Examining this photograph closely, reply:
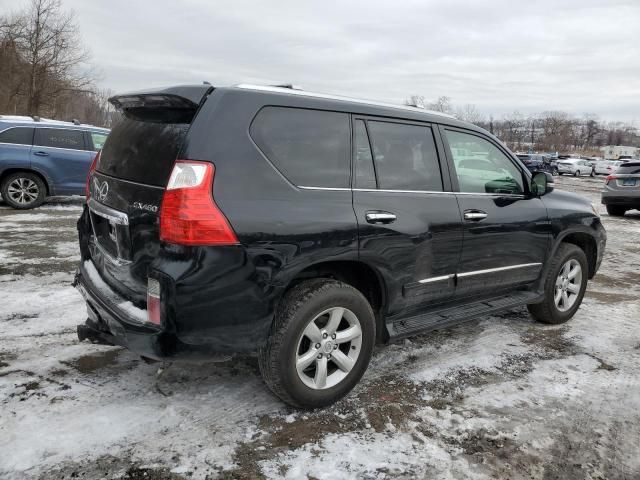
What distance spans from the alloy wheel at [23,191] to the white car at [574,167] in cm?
3841

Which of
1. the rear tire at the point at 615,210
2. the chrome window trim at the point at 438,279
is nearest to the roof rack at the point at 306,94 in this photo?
the chrome window trim at the point at 438,279

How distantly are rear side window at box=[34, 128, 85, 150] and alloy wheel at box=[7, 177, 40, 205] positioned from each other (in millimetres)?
803

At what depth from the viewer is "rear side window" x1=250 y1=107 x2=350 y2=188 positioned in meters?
2.75

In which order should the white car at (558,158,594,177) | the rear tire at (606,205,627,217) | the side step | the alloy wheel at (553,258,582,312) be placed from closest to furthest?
1. the side step
2. the alloy wheel at (553,258,582,312)
3. the rear tire at (606,205,627,217)
4. the white car at (558,158,594,177)

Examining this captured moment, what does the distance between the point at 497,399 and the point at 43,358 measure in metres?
3.08

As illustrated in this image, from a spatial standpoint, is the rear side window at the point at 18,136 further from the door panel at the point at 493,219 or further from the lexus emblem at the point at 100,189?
the door panel at the point at 493,219

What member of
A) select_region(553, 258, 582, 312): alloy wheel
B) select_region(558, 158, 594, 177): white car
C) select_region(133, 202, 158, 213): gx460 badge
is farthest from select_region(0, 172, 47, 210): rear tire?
select_region(558, 158, 594, 177): white car

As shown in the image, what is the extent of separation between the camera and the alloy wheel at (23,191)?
32.4ft

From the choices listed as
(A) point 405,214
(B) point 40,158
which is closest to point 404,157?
(A) point 405,214

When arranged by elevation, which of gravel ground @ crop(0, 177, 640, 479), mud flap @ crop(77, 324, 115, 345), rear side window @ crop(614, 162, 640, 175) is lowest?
gravel ground @ crop(0, 177, 640, 479)

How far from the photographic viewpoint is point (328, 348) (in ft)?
9.73

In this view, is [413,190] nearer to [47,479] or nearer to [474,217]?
[474,217]

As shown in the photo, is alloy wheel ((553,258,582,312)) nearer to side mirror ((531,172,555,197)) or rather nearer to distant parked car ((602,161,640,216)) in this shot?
side mirror ((531,172,555,197))

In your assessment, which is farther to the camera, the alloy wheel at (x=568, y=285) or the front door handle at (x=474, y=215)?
the alloy wheel at (x=568, y=285)
